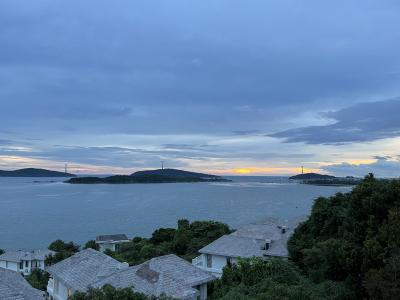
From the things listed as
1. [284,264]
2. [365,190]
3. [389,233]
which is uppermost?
[365,190]

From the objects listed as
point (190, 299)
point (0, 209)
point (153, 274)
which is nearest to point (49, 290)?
point (153, 274)

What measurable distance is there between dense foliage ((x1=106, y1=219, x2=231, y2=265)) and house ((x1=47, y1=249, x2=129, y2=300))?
47.5ft

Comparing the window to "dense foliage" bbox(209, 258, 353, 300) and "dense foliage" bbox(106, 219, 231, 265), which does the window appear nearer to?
"dense foliage" bbox(106, 219, 231, 265)

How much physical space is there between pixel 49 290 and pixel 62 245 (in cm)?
3610

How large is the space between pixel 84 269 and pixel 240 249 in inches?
568

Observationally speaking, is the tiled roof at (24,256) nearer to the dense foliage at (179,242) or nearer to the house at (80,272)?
the dense foliage at (179,242)

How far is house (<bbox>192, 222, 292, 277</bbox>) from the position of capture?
35.3m

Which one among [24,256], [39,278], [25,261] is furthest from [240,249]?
[24,256]

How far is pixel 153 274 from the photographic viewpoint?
23031mm

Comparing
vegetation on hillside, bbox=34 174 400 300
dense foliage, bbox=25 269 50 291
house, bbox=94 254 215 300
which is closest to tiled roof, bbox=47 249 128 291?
house, bbox=94 254 215 300

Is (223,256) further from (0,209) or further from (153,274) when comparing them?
(0,209)

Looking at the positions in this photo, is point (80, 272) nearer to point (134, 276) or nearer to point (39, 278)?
point (134, 276)

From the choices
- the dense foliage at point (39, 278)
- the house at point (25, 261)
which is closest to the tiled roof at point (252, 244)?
the dense foliage at point (39, 278)

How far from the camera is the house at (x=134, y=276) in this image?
22234 millimetres
